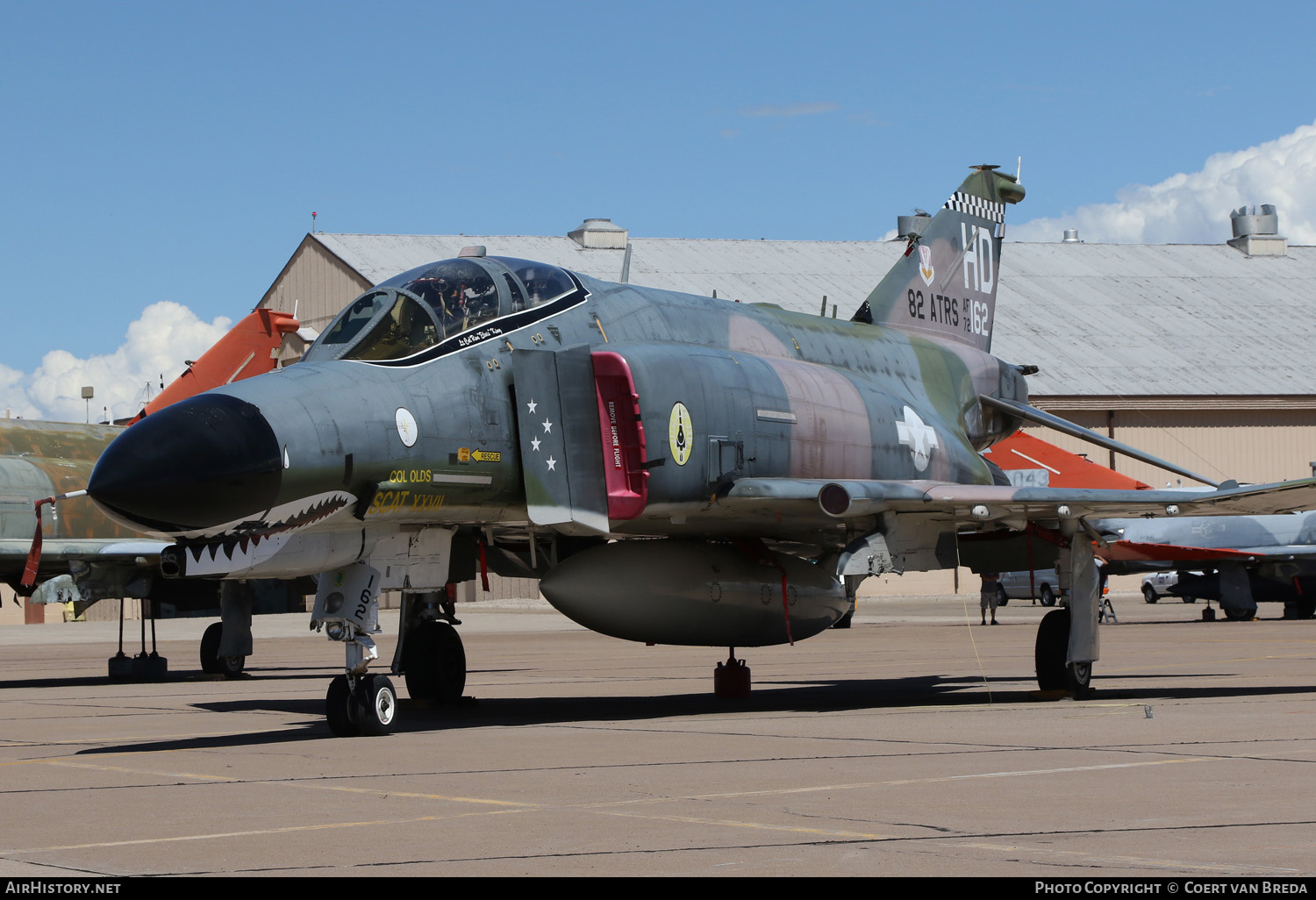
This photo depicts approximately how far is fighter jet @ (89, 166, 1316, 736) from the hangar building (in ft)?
110

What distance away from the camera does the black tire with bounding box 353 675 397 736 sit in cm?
1030

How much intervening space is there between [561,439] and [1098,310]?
44.9m

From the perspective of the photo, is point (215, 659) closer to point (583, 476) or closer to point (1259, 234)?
point (583, 476)

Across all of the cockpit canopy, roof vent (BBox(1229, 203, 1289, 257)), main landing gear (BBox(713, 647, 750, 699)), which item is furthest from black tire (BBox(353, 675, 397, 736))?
roof vent (BBox(1229, 203, 1289, 257))

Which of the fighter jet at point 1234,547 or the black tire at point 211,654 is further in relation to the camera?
the fighter jet at point 1234,547

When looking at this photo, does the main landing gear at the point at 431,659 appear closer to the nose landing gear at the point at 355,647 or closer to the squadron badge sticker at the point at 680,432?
the nose landing gear at the point at 355,647

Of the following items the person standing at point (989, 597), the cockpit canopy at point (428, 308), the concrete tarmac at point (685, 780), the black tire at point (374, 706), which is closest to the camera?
the concrete tarmac at point (685, 780)

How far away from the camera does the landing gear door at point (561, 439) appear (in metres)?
10.8

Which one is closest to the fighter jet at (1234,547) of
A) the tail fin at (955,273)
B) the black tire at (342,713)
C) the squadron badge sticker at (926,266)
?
the tail fin at (955,273)

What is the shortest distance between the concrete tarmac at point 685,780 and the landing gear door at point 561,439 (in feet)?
5.22

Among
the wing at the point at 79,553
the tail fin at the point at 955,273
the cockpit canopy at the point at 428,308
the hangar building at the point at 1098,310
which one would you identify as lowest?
the wing at the point at 79,553

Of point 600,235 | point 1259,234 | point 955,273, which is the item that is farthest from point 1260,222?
point 955,273

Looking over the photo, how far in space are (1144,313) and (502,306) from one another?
1789 inches

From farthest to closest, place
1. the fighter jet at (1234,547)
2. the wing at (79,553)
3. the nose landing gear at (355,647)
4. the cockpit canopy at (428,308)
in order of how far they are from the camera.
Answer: the fighter jet at (1234,547)
the wing at (79,553)
the cockpit canopy at (428,308)
the nose landing gear at (355,647)
